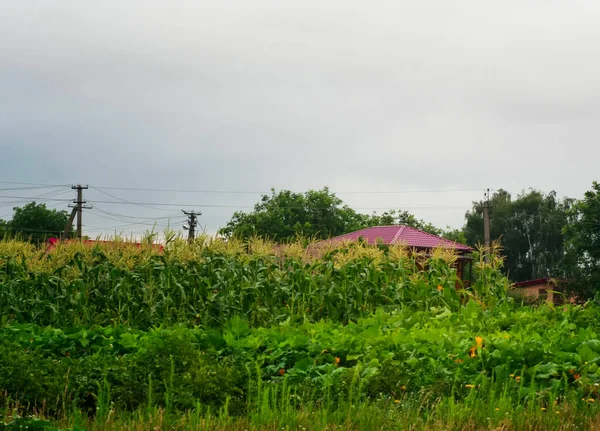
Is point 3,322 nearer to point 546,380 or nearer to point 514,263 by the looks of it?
point 546,380

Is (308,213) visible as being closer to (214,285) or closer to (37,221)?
(37,221)

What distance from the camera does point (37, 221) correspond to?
59031 millimetres

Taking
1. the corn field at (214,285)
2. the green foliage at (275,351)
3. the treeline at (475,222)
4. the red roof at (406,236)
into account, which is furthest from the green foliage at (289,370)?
the treeline at (475,222)

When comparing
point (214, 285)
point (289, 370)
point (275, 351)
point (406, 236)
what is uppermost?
point (406, 236)

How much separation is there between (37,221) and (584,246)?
132ft

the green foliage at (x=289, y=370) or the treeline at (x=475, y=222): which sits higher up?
the treeline at (x=475, y=222)

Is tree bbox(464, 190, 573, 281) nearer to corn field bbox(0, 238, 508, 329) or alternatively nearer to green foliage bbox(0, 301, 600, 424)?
corn field bbox(0, 238, 508, 329)

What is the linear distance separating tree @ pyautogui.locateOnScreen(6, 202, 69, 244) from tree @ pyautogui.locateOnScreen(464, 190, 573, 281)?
3252cm

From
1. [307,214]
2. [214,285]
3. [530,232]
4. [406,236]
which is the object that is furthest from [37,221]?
[214,285]

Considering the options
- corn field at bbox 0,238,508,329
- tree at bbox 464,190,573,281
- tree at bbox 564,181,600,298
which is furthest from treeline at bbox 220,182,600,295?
corn field at bbox 0,238,508,329

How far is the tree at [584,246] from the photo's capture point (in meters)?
35.9

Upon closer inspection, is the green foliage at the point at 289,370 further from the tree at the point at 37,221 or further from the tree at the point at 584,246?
the tree at the point at 37,221

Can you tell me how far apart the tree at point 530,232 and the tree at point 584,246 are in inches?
842

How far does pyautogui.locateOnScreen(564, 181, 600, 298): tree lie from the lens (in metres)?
35.9
